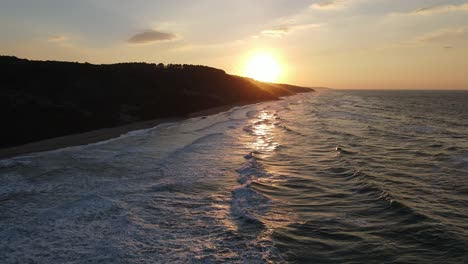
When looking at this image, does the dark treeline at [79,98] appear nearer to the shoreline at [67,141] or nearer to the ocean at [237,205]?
the shoreline at [67,141]

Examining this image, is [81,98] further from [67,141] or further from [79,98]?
[67,141]

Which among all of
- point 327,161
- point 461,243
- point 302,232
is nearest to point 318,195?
point 302,232

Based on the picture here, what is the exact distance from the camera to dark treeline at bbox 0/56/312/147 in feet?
122

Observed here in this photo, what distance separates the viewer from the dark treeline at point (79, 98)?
37.1m

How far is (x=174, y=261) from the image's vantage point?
32.2 ft

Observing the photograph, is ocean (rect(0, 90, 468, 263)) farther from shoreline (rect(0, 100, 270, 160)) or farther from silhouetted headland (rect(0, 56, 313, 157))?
silhouetted headland (rect(0, 56, 313, 157))

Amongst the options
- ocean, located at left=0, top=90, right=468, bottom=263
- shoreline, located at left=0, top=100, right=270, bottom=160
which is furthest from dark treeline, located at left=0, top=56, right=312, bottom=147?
ocean, located at left=0, top=90, right=468, bottom=263

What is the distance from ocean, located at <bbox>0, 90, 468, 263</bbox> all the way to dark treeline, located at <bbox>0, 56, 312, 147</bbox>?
11.9 meters

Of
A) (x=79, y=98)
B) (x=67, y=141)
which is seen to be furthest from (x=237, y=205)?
(x=79, y=98)

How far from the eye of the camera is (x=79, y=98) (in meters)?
52.4

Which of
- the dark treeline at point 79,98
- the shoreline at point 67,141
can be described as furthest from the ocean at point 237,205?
the dark treeline at point 79,98

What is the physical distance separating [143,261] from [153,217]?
11.3ft

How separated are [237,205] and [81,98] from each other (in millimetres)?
44257

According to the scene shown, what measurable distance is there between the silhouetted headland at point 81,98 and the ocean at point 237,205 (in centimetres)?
1195
